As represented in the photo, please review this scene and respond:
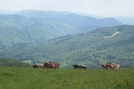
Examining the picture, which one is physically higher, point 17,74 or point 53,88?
point 53,88

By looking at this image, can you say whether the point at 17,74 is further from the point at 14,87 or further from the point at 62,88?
the point at 62,88

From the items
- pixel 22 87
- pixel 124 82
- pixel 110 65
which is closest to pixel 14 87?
pixel 22 87

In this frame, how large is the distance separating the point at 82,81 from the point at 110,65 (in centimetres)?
1598

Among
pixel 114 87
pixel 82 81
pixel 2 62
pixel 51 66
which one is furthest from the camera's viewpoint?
pixel 2 62

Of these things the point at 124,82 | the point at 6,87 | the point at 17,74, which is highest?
the point at 124,82

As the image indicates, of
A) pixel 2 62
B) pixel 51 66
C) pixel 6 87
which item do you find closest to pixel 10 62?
pixel 2 62

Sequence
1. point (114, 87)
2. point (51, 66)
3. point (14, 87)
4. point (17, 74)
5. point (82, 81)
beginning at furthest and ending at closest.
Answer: point (51, 66) < point (17, 74) < point (82, 81) < point (14, 87) < point (114, 87)

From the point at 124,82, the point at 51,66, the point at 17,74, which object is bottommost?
the point at 51,66

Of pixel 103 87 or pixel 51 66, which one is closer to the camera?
pixel 103 87

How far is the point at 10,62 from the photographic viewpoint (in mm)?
191625

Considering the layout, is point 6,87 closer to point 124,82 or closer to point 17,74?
point 17,74

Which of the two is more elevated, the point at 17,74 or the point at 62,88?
the point at 62,88

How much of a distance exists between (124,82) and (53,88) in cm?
459

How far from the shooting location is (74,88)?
46.8ft
